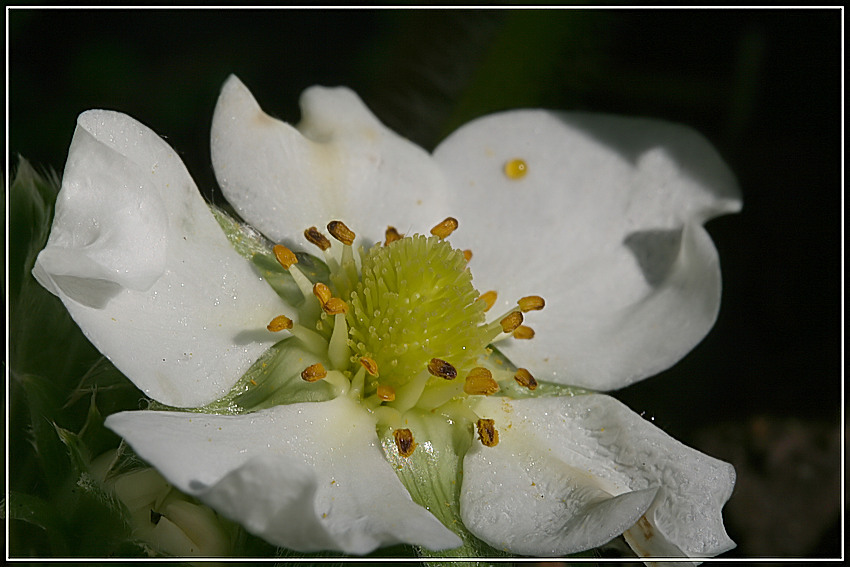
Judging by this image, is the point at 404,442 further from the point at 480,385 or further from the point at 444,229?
the point at 444,229

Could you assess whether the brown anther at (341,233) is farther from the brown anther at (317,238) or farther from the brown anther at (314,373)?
the brown anther at (314,373)

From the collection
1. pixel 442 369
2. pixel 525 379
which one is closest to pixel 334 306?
pixel 442 369

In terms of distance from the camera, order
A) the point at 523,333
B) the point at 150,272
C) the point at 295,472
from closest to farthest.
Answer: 1. the point at 295,472
2. the point at 150,272
3. the point at 523,333

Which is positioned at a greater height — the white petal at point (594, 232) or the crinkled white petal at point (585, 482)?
the white petal at point (594, 232)

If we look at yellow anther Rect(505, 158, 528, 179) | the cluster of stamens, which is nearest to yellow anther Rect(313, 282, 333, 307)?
the cluster of stamens

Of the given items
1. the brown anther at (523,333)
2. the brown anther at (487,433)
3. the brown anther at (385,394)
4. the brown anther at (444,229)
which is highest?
the brown anther at (444,229)

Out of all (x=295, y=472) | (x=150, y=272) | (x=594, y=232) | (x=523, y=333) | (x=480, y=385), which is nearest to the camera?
(x=295, y=472)

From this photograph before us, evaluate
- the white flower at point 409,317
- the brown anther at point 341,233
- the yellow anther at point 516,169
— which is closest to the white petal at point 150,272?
the white flower at point 409,317
